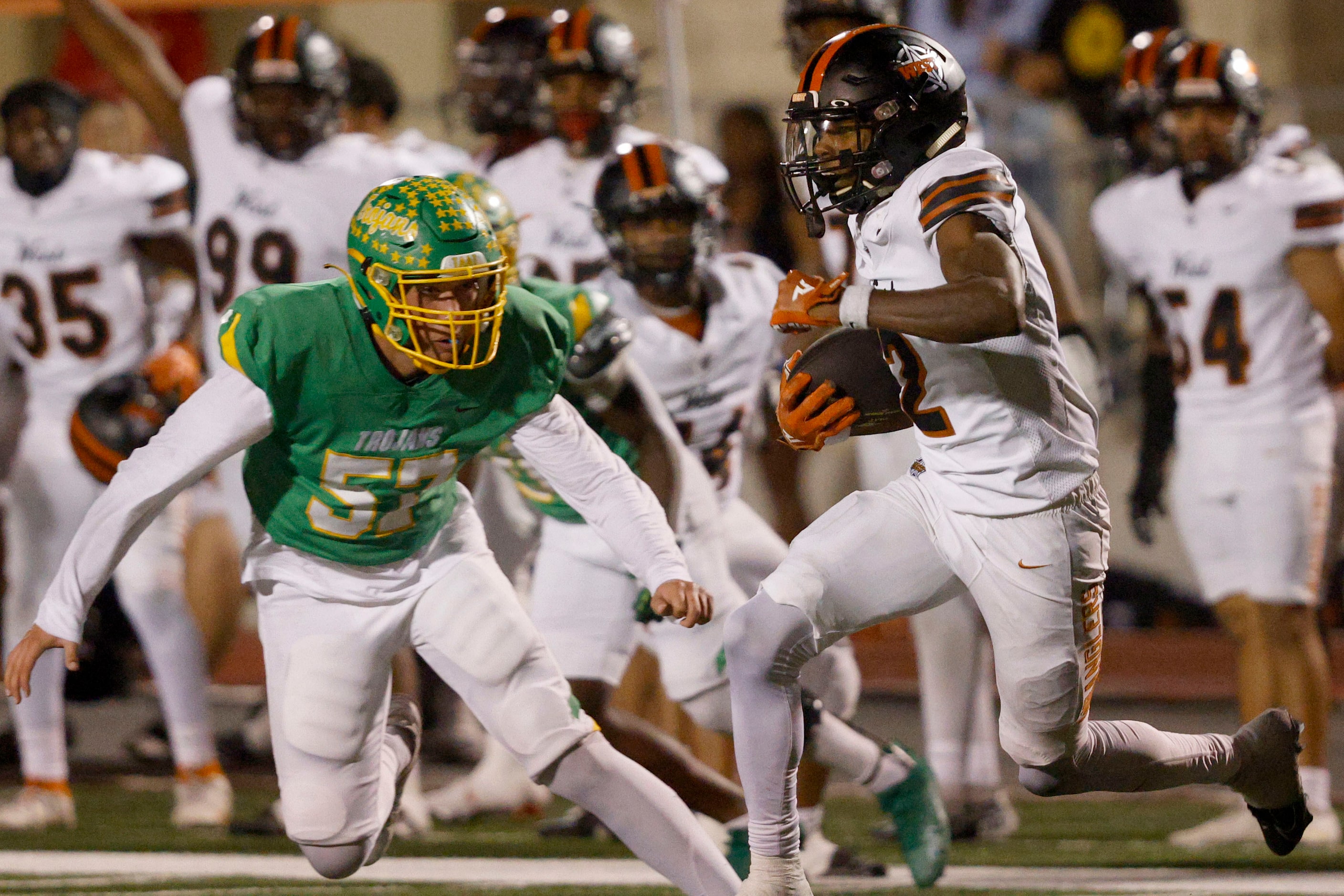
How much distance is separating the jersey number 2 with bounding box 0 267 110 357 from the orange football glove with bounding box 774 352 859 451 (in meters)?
2.84

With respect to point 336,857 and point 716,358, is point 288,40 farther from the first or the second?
point 336,857

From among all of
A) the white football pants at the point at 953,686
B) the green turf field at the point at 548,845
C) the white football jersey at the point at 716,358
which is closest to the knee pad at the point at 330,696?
the green turf field at the point at 548,845

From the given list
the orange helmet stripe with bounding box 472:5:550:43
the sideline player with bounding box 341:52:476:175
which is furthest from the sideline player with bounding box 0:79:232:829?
the orange helmet stripe with bounding box 472:5:550:43

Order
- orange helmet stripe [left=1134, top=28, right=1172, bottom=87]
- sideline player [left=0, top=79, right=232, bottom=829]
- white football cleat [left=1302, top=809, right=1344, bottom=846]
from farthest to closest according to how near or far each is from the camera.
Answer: sideline player [left=0, top=79, right=232, bottom=829] < orange helmet stripe [left=1134, top=28, right=1172, bottom=87] < white football cleat [left=1302, top=809, right=1344, bottom=846]

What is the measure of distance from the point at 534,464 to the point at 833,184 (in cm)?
74

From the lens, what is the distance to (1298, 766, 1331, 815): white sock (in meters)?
4.79

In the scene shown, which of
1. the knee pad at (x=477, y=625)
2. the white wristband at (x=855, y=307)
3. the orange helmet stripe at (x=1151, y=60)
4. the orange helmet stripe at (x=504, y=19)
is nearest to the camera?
the white wristband at (x=855, y=307)

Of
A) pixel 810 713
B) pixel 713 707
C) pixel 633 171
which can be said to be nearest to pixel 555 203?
pixel 633 171

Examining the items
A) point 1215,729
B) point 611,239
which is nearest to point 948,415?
point 611,239

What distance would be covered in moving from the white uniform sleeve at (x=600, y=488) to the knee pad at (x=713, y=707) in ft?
2.52

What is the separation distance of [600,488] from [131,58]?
295 centimetres

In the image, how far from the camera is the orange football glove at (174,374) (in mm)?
4758

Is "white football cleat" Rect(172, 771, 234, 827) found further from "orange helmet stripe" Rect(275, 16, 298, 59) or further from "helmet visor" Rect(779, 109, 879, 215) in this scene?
"helmet visor" Rect(779, 109, 879, 215)

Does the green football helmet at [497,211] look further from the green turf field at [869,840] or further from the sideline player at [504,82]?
the sideline player at [504,82]
